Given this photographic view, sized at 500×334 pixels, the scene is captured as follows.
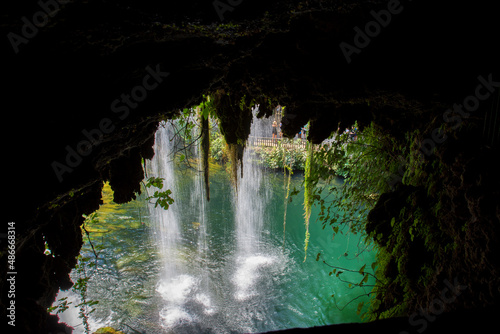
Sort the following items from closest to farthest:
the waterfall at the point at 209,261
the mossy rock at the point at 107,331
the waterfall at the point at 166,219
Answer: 1. the mossy rock at the point at 107,331
2. the waterfall at the point at 209,261
3. the waterfall at the point at 166,219

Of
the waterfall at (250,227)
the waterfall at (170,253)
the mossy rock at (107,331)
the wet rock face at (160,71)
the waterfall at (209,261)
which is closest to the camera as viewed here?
the wet rock face at (160,71)

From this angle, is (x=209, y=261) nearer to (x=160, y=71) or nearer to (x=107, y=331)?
(x=107, y=331)

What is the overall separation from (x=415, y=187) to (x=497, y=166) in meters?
1.17

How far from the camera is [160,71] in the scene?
216 cm

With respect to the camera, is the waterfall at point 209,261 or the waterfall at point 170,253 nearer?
the waterfall at point 209,261

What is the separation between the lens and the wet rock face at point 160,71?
1448 millimetres

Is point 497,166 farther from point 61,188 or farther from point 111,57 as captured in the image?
point 61,188

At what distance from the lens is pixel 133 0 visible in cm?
124

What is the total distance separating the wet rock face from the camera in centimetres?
145

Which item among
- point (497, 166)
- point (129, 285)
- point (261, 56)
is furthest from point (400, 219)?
point (129, 285)

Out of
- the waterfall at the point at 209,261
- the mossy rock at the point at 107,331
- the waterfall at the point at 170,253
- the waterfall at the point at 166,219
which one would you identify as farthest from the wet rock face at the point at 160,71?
the waterfall at the point at 166,219

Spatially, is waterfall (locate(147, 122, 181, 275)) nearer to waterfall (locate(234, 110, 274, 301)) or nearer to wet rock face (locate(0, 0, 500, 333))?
waterfall (locate(234, 110, 274, 301))

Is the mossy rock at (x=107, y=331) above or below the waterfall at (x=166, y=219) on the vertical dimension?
below

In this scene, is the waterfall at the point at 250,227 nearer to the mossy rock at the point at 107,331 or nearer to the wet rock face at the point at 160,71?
the wet rock face at the point at 160,71
